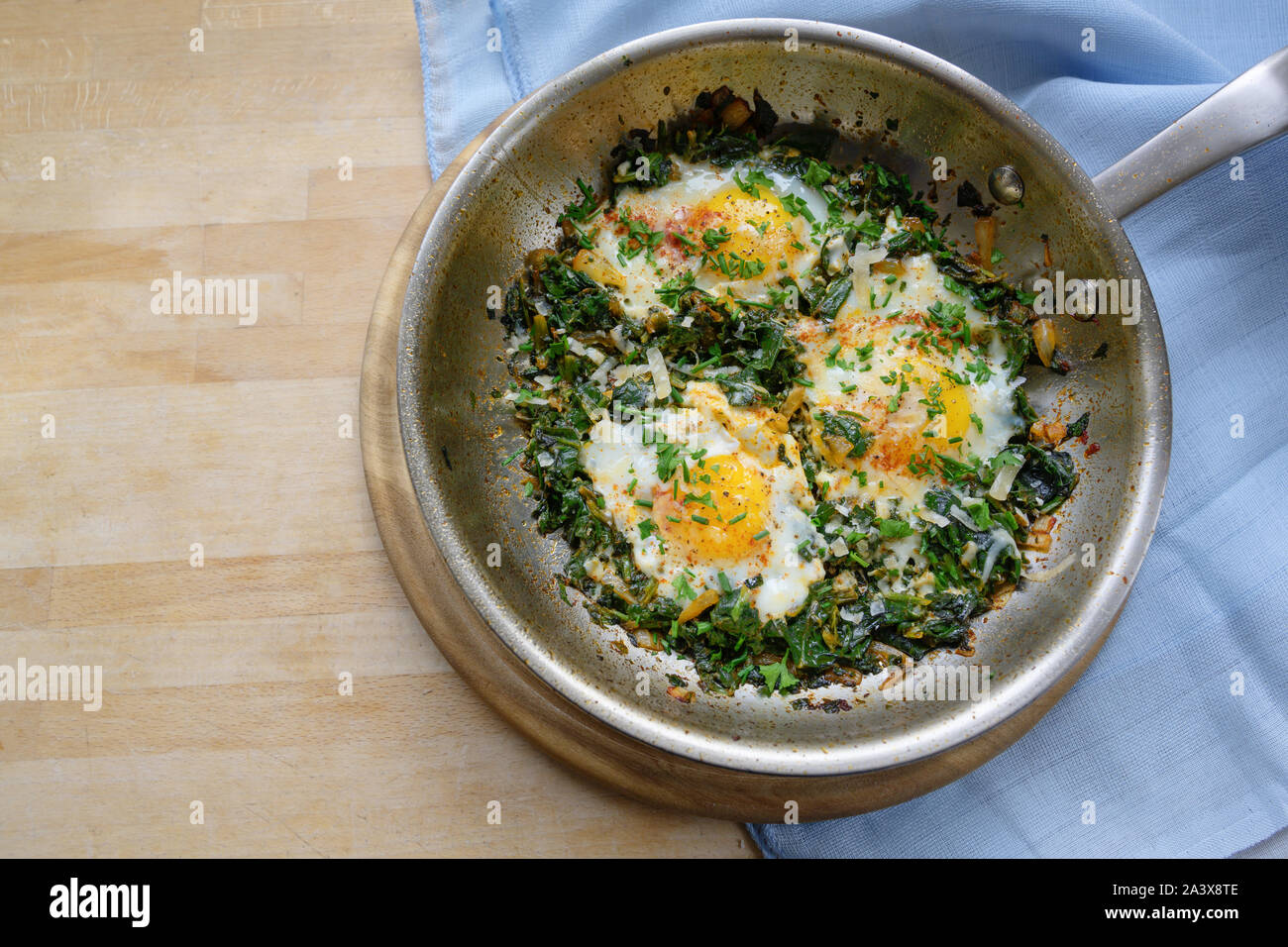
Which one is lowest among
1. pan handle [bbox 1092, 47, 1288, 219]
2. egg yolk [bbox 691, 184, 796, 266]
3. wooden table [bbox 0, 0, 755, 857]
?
wooden table [bbox 0, 0, 755, 857]

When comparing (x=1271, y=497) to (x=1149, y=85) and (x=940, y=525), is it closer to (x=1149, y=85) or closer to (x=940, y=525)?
(x=940, y=525)

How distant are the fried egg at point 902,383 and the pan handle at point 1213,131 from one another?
69cm

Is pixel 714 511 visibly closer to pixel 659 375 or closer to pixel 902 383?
pixel 659 375

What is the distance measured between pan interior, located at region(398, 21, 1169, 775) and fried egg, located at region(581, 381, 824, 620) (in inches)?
12.7

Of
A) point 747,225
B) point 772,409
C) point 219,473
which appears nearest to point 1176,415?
point 772,409

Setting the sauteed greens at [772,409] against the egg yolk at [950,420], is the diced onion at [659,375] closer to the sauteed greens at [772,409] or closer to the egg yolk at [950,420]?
the sauteed greens at [772,409]

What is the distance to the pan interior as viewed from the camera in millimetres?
2814

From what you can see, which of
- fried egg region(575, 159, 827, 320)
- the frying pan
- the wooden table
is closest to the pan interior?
the frying pan

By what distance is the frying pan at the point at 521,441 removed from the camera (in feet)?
9.68

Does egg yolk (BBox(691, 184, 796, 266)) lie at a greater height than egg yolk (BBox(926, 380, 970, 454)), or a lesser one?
greater

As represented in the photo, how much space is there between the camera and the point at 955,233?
140 inches

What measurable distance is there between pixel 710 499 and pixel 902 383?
2.76ft

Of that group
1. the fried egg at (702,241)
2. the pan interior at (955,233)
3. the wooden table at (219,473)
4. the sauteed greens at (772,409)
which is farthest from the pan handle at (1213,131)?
the wooden table at (219,473)

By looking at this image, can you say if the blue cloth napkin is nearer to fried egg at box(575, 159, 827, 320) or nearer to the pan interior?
the pan interior
